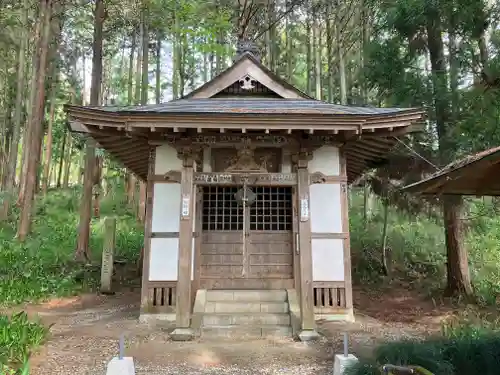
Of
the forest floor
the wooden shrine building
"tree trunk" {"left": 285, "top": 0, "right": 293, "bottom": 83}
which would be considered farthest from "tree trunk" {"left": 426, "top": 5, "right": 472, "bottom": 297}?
"tree trunk" {"left": 285, "top": 0, "right": 293, "bottom": 83}

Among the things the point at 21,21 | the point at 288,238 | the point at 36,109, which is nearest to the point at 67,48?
the point at 21,21

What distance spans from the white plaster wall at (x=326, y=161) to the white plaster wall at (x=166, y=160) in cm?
271

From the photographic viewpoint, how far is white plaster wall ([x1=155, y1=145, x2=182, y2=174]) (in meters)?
8.20

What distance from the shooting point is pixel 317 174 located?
26.0ft

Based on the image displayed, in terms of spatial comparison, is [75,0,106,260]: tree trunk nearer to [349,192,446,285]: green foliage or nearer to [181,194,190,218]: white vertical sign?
[181,194,190,218]: white vertical sign

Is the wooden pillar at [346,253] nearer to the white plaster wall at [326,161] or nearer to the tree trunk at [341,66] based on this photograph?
the white plaster wall at [326,161]

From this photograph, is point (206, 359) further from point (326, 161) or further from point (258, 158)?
point (326, 161)

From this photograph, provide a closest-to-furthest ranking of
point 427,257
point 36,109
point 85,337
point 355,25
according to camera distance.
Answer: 1. point 85,337
2. point 36,109
3. point 427,257
4. point 355,25

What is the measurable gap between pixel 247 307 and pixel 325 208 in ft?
8.08

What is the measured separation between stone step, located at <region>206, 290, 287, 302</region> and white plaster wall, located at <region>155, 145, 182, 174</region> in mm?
2600

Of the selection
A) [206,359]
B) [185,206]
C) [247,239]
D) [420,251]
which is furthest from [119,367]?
[420,251]

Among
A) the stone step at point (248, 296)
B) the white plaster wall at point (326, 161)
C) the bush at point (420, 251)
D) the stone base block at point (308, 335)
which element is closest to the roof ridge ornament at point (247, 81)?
the white plaster wall at point (326, 161)

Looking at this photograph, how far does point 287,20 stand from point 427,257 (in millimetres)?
12900

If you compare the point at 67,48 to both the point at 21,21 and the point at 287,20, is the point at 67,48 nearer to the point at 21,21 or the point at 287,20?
the point at 21,21
